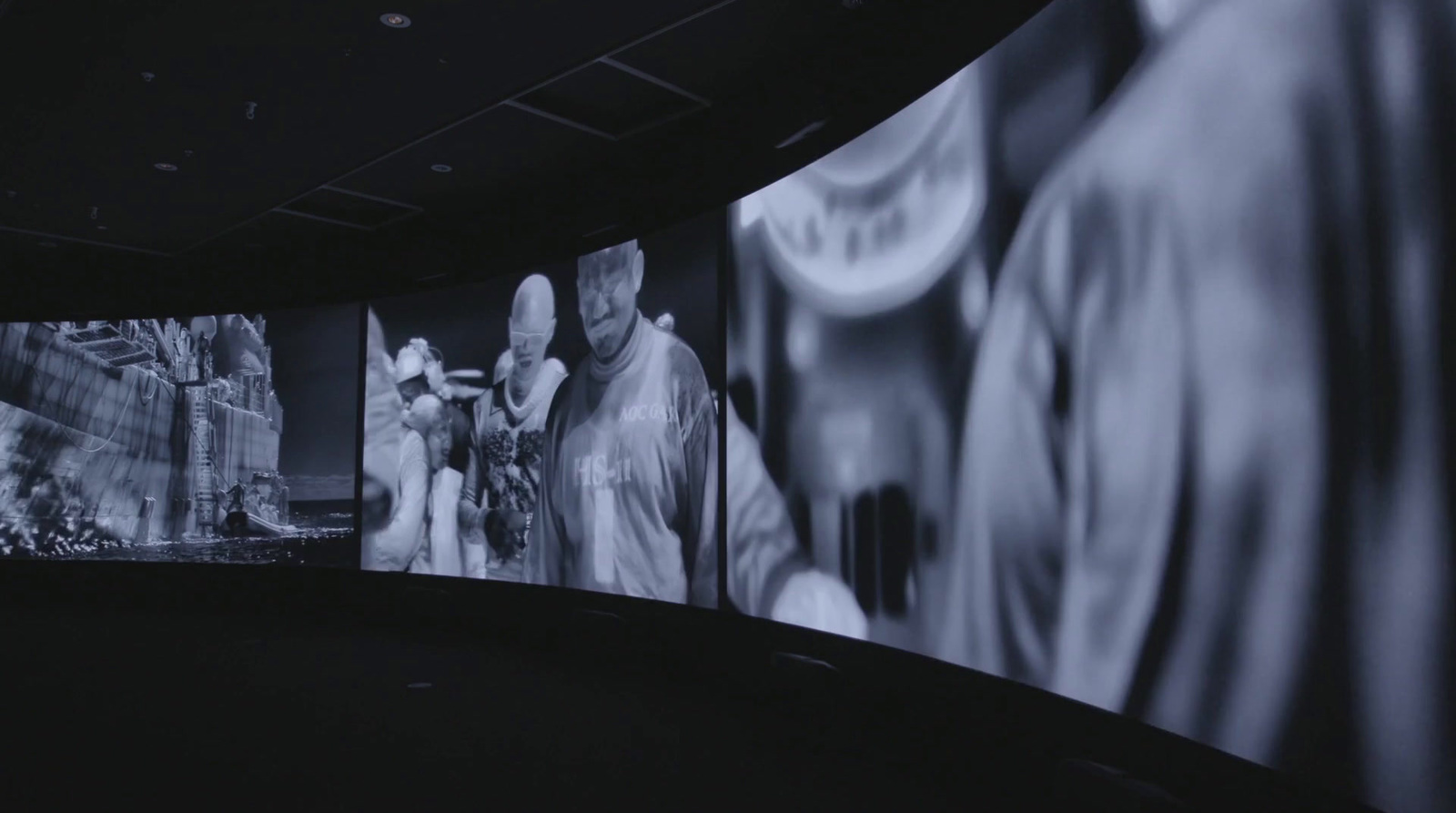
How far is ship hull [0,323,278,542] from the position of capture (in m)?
8.63

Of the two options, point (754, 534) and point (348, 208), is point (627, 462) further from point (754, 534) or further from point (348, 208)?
point (348, 208)

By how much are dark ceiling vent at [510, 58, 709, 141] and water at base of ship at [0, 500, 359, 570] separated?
15.1 ft

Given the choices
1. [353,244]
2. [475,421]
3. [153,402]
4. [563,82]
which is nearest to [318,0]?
[563,82]

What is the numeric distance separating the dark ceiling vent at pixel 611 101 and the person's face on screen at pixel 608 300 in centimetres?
88

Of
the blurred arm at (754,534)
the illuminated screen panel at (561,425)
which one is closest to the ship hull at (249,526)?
the illuminated screen panel at (561,425)

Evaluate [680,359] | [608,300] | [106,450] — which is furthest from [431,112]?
[106,450]

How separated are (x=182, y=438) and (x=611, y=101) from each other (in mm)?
6422

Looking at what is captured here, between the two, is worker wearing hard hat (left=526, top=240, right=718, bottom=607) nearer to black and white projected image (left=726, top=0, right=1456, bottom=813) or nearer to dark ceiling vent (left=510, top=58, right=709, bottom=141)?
dark ceiling vent (left=510, top=58, right=709, bottom=141)

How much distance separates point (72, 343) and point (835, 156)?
905 cm

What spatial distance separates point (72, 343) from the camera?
910 cm

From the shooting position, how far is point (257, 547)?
27.5 ft

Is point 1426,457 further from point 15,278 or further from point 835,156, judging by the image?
point 15,278

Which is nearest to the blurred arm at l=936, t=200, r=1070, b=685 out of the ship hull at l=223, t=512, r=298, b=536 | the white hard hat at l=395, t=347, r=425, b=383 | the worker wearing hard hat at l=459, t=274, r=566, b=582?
the worker wearing hard hat at l=459, t=274, r=566, b=582

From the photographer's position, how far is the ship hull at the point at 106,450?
8.63 m
